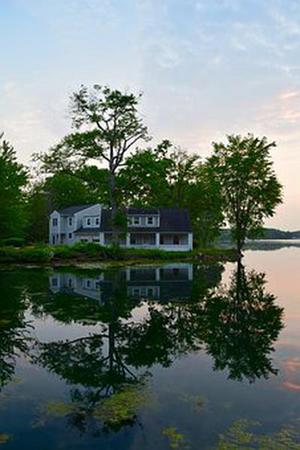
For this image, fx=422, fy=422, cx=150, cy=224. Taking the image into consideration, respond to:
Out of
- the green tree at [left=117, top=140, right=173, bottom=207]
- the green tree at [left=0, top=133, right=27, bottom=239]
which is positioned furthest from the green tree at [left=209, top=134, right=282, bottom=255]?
the green tree at [left=0, top=133, right=27, bottom=239]

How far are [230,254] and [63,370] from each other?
5327 cm

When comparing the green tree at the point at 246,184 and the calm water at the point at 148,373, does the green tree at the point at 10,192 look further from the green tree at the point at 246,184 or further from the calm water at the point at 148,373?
the green tree at the point at 246,184

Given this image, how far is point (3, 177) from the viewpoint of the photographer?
132 feet

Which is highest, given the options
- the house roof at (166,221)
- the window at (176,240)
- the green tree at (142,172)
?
the green tree at (142,172)

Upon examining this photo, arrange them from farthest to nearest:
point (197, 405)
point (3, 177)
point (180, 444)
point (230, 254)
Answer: point (230, 254) → point (3, 177) → point (197, 405) → point (180, 444)

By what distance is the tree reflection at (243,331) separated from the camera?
10.3 meters

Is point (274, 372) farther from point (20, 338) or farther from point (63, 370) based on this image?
point (20, 338)

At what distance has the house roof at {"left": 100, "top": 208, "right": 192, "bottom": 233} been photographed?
6341cm

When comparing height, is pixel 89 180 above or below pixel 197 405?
above

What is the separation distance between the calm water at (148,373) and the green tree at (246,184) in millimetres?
45558

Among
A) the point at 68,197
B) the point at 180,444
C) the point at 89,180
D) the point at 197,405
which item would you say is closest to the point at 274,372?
the point at 197,405

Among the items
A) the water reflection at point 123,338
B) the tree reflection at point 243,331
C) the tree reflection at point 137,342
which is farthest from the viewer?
the tree reflection at point 243,331

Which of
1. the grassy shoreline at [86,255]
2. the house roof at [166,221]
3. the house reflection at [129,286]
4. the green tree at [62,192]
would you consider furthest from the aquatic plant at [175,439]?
the green tree at [62,192]

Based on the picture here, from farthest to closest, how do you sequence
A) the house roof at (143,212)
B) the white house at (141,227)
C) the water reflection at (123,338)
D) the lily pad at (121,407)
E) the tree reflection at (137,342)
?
the house roof at (143,212)
the white house at (141,227)
the tree reflection at (137,342)
the water reflection at (123,338)
the lily pad at (121,407)
